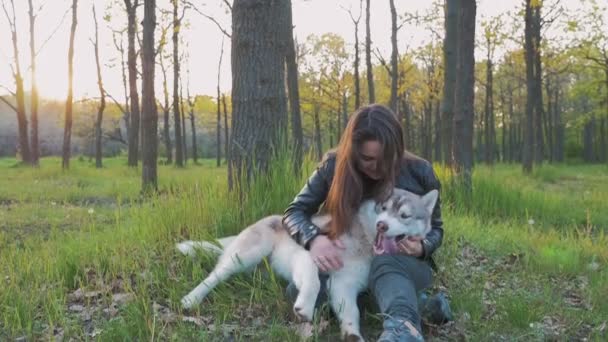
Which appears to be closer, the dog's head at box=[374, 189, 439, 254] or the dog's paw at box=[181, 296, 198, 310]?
the dog's head at box=[374, 189, 439, 254]

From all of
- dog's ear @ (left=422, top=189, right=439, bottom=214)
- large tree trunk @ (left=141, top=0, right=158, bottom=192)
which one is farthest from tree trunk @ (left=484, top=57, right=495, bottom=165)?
dog's ear @ (left=422, top=189, right=439, bottom=214)

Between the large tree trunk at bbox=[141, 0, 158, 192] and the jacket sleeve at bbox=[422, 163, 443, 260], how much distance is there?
771 centimetres

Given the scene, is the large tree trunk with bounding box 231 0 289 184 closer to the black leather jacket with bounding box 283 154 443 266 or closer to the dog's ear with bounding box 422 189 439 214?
the black leather jacket with bounding box 283 154 443 266

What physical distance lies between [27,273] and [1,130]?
53.5m

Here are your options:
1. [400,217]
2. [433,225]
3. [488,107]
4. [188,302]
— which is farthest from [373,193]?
[488,107]

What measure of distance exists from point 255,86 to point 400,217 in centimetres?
257

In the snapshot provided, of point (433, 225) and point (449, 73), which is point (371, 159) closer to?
point (433, 225)

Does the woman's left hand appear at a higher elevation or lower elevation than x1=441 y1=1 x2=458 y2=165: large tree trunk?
lower

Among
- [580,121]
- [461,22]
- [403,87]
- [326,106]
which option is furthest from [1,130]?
[461,22]

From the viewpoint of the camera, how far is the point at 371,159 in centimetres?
379

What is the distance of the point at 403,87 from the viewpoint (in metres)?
28.6

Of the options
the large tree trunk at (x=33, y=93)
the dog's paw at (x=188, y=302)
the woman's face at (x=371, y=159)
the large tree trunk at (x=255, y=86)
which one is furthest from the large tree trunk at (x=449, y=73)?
the large tree trunk at (x=33, y=93)

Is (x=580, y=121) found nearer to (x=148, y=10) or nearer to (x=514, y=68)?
(x=514, y=68)

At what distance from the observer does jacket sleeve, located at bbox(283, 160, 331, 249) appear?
3980mm
